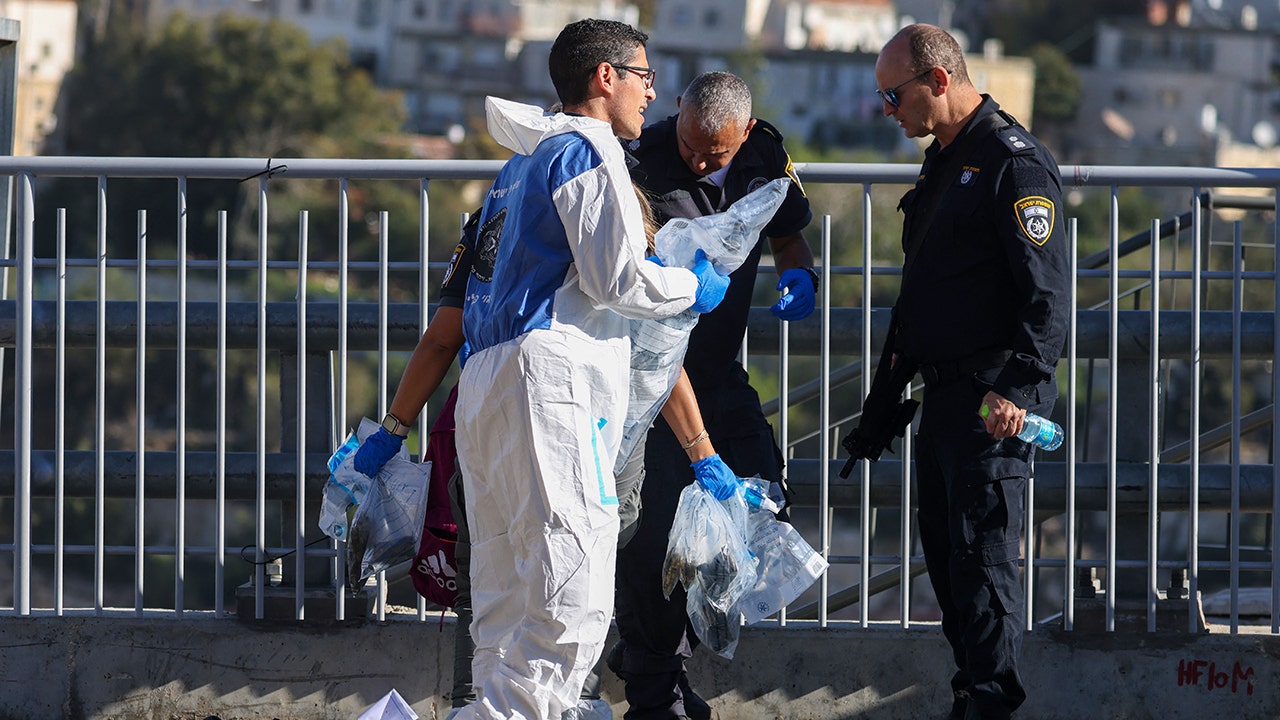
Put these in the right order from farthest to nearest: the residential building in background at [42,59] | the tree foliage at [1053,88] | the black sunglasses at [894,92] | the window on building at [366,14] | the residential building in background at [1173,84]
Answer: the residential building in background at [1173,84] < the tree foliage at [1053,88] < the window on building at [366,14] < the residential building in background at [42,59] < the black sunglasses at [894,92]

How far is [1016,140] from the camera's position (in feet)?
12.3

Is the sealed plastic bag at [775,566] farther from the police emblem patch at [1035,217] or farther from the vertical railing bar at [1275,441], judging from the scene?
the vertical railing bar at [1275,441]

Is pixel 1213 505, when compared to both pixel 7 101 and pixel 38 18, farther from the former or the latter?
pixel 38 18

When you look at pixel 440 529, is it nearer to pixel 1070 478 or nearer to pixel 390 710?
pixel 390 710

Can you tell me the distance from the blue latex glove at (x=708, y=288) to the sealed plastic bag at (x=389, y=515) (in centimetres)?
87

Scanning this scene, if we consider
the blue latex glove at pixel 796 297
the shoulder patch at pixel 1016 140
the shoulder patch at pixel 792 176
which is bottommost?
the blue latex glove at pixel 796 297

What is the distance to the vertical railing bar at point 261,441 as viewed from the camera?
434cm

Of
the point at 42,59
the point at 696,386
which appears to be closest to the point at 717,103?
the point at 696,386

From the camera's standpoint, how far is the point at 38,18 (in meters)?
70.8

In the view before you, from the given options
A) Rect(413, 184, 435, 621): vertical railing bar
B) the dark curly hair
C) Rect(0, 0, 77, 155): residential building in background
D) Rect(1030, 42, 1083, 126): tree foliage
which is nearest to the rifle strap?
the dark curly hair

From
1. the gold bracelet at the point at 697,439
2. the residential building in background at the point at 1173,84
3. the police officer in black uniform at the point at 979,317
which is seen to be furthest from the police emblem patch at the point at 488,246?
the residential building in background at the point at 1173,84

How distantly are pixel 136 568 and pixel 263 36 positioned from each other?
6344 cm

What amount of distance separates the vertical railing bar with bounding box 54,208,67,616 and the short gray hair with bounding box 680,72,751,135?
1876mm

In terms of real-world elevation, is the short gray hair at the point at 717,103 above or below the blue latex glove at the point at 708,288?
above
